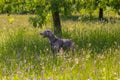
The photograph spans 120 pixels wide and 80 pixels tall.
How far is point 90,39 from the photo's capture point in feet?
44.2

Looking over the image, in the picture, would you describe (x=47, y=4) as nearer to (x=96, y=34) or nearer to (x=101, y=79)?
(x=96, y=34)

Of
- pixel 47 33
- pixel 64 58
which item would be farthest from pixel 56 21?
pixel 64 58

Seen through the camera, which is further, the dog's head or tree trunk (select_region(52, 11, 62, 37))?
tree trunk (select_region(52, 11, 62, 37))

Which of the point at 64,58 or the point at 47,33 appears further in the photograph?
the point at 47,33

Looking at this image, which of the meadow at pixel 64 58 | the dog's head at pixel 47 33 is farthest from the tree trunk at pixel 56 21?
the dog's head at pixel 47 33

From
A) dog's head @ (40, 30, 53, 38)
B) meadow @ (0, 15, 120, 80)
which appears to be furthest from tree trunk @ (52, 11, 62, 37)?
dog's head @ (40, 30, 53, 38)

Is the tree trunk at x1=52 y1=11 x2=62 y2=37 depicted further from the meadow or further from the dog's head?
the dog's head

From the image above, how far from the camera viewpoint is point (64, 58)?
800cm

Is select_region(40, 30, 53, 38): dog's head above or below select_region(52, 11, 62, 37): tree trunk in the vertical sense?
above

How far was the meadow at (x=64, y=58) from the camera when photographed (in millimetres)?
7195

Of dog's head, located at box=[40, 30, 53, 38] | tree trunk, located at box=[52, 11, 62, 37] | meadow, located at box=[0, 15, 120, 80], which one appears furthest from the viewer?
tree trunk, located at box=[52, 11, 62, 37]

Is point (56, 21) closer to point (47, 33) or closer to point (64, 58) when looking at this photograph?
Result: point (47, 33)

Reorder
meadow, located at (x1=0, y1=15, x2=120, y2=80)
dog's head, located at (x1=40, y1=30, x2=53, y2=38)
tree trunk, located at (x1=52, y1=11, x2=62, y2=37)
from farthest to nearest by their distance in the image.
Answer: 1. tree trunk, located at (x1=52, y1=11, x2=62, y2=37)
2. dog's head, located at (x1=40, y1=30, x2=53, y2=38)
3. meadow, located at (x1=0, y1=15, x2=120, y2=80)

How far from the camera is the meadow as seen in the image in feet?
23.6
